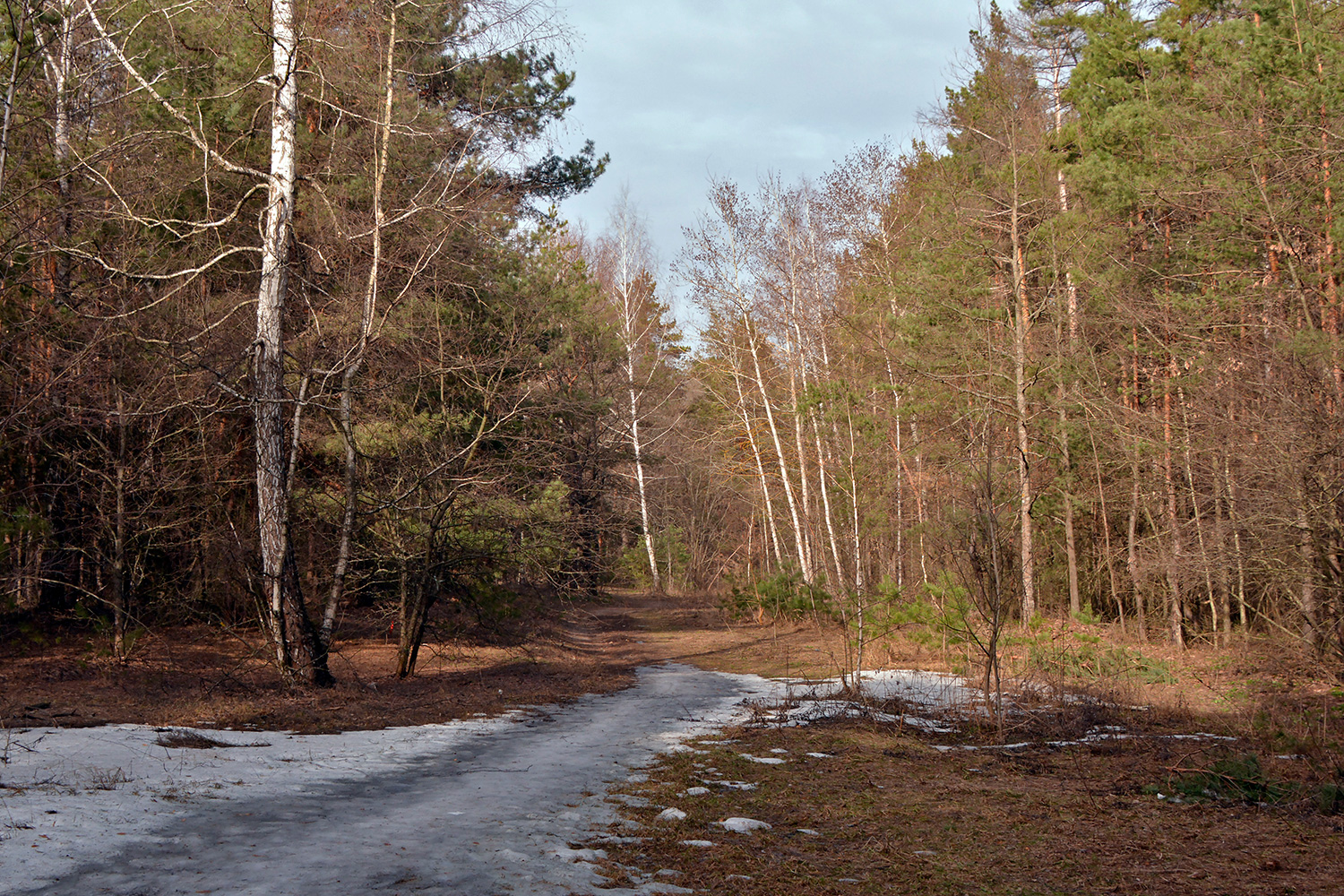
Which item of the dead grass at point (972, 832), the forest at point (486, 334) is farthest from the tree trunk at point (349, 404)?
the dead grass at point (972, 832)

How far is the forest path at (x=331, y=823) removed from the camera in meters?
3.77

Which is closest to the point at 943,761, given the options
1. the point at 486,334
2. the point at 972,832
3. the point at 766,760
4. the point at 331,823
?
the point at 766,760

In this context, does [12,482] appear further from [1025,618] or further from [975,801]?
[1025,618]

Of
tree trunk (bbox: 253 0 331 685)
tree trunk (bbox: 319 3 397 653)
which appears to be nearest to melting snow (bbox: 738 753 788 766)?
tree trunk (bbox: 253 0 331 685)

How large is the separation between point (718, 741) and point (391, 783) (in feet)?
11.4

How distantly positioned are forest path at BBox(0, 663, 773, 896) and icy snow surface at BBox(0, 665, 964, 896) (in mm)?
12

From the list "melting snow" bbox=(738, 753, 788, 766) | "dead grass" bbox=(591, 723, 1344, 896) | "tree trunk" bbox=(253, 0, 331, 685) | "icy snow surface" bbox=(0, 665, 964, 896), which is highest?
"tree trunk" bbox=(253, 0, 331, 685)

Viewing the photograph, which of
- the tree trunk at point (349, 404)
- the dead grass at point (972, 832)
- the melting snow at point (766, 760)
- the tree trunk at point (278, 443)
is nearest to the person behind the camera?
the dead grass at point (972, 832)

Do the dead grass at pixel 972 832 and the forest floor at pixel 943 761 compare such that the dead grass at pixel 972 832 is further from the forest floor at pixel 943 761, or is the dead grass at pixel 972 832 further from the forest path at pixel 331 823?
the forest path at pixel 331 823

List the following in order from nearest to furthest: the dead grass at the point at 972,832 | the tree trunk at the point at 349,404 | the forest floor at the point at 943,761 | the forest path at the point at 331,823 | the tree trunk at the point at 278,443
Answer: the forest path at the point at 331,823 < the dead grass at the point at 972,832 < the forest floor at the point at 943,761 < the tree trunk at the point at 278,443 < the tree trunk at the point at 349,404

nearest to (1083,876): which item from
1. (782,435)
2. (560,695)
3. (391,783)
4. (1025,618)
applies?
(391,783)

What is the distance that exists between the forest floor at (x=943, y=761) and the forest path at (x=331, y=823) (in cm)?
44

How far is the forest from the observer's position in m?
11.0

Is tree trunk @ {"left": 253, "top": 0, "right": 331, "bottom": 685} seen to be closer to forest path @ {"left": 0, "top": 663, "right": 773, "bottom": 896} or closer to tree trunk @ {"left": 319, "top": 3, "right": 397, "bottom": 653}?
tree trunk @ {"left": 319, "top": 3, "right": 397, "bottom": 653}
